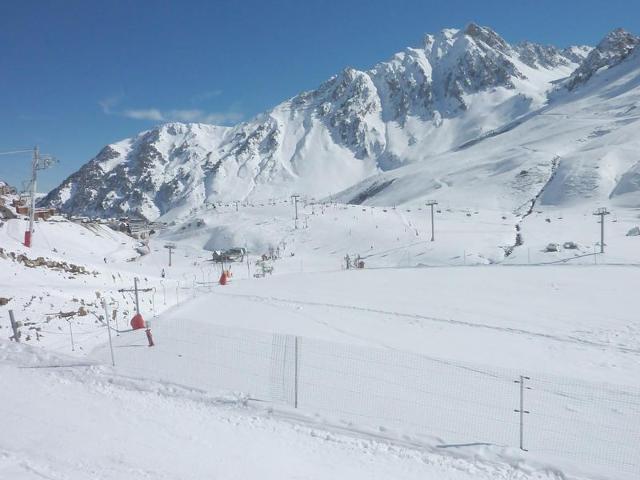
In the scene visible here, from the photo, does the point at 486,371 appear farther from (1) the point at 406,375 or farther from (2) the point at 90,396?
(2) the point at 90,396

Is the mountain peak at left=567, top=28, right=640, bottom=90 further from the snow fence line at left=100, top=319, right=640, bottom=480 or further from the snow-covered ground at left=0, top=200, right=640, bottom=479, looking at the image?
the snow fence line at left=100, top=319, right=640, bottom=480

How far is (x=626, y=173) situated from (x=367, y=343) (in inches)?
3068

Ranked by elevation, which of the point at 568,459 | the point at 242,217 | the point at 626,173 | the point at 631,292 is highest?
the point at 626,173

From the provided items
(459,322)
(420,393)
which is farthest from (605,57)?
(420,393)

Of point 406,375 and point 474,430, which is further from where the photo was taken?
point 406,375

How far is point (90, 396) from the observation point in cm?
1084

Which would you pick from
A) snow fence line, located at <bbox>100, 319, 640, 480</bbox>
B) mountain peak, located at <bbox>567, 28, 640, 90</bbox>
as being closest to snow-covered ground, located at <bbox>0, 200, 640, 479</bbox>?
snow fence line, located at <bbox>100, 319, 640, 480</bbox>

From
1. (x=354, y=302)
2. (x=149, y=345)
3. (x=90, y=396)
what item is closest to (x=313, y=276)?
(x=354, y=302)

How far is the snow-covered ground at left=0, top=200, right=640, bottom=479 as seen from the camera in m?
8.37

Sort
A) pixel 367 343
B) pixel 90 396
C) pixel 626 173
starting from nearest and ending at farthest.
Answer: pixel 90 396 < pixel 367 343 < pixel 626 173

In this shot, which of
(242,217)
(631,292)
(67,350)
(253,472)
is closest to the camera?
(253,472)

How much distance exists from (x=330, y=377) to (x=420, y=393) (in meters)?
2.43

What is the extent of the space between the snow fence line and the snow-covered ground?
0.06 meters

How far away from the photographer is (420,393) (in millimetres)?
11445
